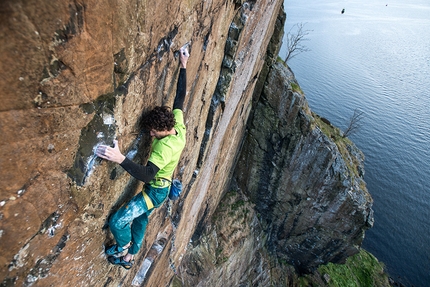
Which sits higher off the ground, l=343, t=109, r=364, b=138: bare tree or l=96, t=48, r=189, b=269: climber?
l=96, t=48, r=189, b=269: climber

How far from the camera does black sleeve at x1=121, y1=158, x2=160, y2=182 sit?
3676mm

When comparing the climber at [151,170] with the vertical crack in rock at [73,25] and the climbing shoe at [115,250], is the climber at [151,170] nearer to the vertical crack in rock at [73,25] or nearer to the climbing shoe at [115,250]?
the climbing shoe at [115,250]

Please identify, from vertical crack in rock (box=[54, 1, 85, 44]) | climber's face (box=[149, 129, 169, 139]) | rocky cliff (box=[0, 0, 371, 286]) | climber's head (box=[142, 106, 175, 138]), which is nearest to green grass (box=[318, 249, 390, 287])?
rocky cliff (box=[0, 0, 371, 286])

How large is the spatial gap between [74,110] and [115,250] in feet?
9.82

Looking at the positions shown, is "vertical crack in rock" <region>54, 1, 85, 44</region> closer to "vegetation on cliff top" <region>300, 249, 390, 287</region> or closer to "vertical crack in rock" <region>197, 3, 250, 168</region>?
"vertical crack in rock" <region>197, 3, 250, 168</region>

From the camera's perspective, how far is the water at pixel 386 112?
2790cm

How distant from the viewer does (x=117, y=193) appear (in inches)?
175

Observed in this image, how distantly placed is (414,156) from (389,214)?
9.30 metres

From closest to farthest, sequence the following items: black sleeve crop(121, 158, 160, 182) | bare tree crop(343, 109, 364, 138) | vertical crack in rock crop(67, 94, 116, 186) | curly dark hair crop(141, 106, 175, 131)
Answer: vertical crack in rock crop(67, 94, 116, 186) < black sleeve crop(121, 158, 160, 182) < curly dark hair crop(141, 106, 175, 131) < bare tree crop(343, 109, 364, 138)

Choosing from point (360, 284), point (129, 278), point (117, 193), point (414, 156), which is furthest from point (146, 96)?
point (414, 156)

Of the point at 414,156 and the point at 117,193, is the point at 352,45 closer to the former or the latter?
the point at 414,156

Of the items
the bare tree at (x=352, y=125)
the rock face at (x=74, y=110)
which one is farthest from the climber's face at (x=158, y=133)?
the bare tree at (x=352, y=125)

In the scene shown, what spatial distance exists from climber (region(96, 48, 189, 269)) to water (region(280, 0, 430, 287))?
30.3 meters

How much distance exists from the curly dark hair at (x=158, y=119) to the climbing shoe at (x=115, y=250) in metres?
2.31
